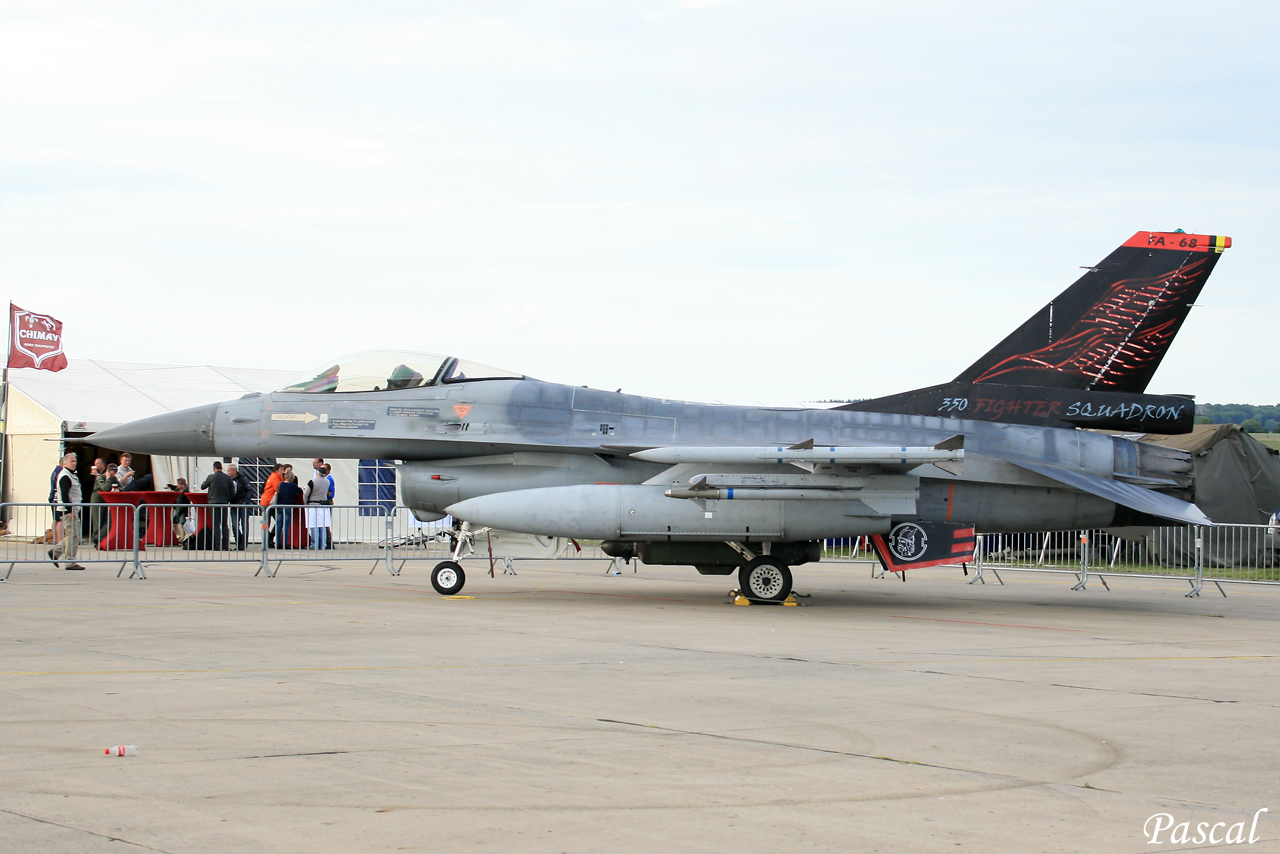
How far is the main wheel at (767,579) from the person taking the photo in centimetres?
1345

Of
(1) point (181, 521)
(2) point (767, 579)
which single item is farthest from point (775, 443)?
(1) point (181, 521)

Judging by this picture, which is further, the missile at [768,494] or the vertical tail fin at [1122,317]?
the vertical tail fin at [1122,317]

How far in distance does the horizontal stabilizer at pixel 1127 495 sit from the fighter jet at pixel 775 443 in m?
0.03

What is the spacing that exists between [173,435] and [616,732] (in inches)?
412

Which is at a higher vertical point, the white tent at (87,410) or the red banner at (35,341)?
the red banner at (35,341)

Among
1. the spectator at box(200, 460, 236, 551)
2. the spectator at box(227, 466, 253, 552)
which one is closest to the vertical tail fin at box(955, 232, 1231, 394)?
the spectator at box(227, 466, 253, 552)

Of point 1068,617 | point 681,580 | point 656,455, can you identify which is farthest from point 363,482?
point 1068,617

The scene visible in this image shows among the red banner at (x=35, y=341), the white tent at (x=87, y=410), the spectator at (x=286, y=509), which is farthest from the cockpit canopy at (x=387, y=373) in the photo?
the red banner at (x=35, y=341)

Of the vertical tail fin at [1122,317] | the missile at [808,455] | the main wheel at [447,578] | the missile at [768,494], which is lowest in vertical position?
the main wheel at [447,578]

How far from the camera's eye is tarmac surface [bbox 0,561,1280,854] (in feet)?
13.2

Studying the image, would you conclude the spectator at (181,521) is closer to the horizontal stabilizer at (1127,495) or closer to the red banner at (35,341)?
the red banner at (35,341)

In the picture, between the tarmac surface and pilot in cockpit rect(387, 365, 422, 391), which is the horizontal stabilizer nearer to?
the tarmac surface

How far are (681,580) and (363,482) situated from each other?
993cm

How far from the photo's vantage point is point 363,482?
2542cm
